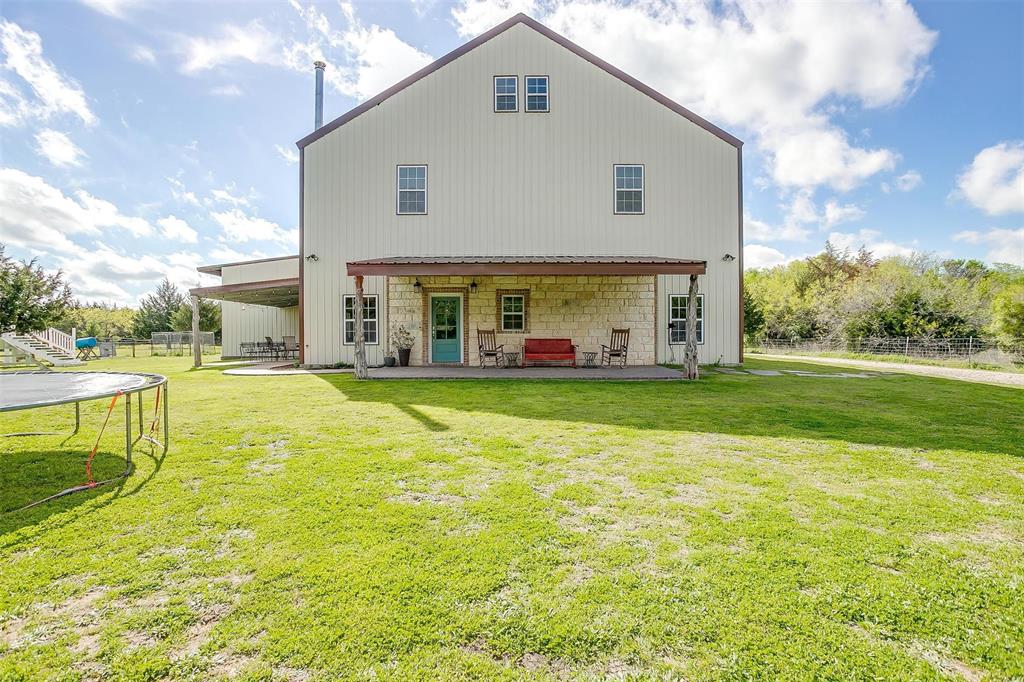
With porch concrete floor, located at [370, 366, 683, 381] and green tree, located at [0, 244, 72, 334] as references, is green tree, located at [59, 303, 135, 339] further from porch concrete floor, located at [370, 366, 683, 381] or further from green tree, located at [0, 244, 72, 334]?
porch concrete floor, located at [370, 366, 683, 381]

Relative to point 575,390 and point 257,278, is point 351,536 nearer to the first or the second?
point 575,390

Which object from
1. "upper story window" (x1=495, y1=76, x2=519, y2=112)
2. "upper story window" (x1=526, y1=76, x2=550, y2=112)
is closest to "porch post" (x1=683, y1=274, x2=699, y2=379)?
"upper story window" (x1=526, y1=76, x2=550, y2=112)

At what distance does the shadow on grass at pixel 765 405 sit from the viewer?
198 inches

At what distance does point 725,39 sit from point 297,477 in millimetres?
13643

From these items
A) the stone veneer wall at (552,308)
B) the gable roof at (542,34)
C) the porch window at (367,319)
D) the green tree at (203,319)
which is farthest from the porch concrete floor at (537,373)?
the green tree at (203,319)

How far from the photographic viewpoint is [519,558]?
7.41 ft

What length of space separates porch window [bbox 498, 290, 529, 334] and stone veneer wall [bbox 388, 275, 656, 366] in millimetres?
134

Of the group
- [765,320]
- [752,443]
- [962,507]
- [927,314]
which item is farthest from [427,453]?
[765,320]

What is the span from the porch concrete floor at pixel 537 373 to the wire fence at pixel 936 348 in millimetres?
11989

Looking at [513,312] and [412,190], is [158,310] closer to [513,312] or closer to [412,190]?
[412,190]

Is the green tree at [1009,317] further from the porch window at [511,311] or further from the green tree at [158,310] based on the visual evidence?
the green tree at [158,310]

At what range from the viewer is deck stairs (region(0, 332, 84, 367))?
14.9 m

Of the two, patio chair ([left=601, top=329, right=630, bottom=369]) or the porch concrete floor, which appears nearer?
the porch concrete floor

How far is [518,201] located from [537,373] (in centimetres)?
537
